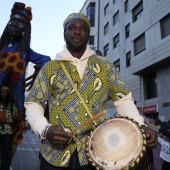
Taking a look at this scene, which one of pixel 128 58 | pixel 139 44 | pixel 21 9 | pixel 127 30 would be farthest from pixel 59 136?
pixel 127 30

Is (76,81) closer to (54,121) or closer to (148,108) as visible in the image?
(54,121)

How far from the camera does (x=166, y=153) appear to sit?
644 centimetres

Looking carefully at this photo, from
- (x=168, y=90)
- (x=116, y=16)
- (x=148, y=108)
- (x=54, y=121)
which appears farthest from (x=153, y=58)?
(x=54, y=121)

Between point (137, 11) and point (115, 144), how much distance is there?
20.4m

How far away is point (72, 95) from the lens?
1.86m

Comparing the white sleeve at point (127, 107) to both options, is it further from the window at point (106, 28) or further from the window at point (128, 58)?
the window at point (106, 28)

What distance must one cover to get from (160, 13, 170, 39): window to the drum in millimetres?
15669

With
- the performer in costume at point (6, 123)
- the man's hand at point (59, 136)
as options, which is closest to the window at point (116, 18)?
the performer in costume at point (6, 123)

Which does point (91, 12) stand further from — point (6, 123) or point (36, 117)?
point (36, 117)

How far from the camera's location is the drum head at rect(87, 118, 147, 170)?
1.50 m

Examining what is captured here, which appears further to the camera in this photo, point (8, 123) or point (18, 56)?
point (18, 56)

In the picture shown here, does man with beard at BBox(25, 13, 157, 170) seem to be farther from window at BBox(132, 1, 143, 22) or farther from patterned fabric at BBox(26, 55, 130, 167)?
window at BBox(132, 1, 143, 22)

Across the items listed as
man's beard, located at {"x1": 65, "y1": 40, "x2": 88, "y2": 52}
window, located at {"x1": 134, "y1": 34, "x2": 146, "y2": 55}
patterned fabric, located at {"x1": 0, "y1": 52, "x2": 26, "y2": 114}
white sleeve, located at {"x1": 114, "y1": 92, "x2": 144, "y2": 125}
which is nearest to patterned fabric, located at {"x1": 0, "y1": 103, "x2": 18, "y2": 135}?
patterned fabric, located at {"x1": 0, "y1": 52, "x2": 26, "y2": 114}

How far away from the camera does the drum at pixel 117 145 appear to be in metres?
1.49
